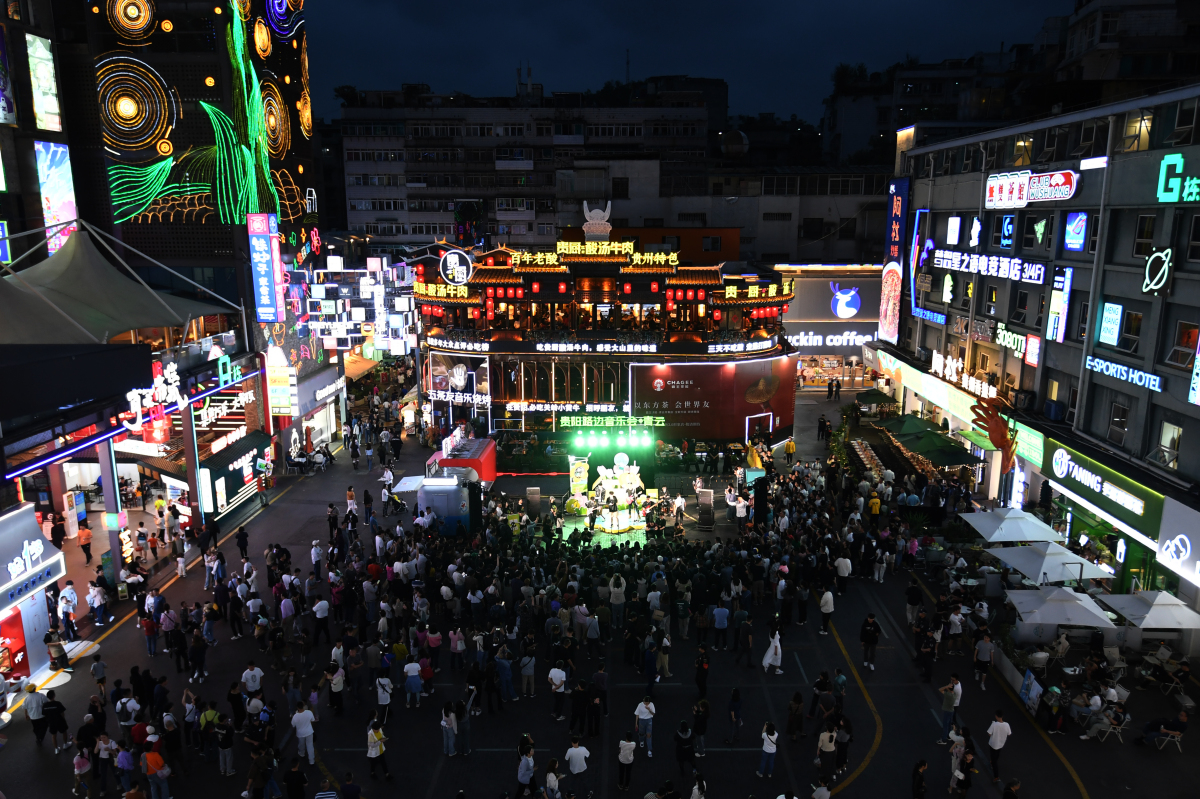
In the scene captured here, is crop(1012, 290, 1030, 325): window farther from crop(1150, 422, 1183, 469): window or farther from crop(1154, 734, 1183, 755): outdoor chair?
crop(1154, 734, 1183, 755): outdoor chair

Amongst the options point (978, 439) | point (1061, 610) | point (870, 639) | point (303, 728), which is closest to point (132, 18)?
point (303, 728)

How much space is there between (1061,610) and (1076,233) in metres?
13.8

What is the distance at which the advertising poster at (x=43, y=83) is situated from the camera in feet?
85.5

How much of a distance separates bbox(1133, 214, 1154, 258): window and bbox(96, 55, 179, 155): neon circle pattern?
33.8m

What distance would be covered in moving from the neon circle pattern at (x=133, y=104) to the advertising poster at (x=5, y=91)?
3.43 meters

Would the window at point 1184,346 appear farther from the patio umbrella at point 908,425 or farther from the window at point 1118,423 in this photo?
the patio umbrella at point 908,425

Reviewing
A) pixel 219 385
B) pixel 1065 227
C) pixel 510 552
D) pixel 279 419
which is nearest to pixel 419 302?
pixel 279 419

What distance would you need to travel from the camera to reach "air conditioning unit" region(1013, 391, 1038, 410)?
91.0 ft

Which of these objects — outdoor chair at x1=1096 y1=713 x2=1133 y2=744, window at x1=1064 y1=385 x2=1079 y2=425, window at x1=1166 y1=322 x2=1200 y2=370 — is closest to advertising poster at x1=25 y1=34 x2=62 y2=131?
outdoor chair at x1=1096 y1=713 x2=1133 y2=744

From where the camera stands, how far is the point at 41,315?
18.8 metres

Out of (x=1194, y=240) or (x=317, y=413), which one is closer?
(x=1194, y=240)

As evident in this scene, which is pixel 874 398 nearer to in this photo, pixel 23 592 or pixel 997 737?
pixel 997 737

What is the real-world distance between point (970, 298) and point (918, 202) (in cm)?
720

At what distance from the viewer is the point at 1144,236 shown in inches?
880
